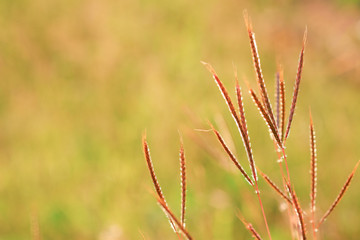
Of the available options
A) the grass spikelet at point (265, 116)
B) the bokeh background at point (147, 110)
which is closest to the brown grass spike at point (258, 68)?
the grass spikelet at point (265, 116)

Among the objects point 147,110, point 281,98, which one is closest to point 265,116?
point 281,98

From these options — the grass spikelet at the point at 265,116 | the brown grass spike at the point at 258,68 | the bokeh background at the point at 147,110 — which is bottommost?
the bokeh background at the point at 147,110

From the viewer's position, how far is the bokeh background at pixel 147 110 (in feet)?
7.21

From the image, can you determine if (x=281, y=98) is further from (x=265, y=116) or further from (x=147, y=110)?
(x=147, y=110)

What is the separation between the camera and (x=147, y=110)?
2977 millimetres

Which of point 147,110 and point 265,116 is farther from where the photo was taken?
point 147,110

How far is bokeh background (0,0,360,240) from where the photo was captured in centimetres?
220

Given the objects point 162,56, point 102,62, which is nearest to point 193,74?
point 162,56

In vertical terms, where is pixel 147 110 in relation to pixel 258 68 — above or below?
below

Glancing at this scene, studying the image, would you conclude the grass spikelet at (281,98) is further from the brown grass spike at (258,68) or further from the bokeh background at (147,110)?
the bokeh background at (147,110)

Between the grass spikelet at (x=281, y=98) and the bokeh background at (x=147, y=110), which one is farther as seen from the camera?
the bokeh background at (x=147, y=110)

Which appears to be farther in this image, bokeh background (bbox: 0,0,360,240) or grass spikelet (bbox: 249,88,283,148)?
bokeh background (bbox: 0,0,360,240)

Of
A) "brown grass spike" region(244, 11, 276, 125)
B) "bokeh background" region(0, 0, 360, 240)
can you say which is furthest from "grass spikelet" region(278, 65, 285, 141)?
"bokeh background" region(0, 0, 360, 240)

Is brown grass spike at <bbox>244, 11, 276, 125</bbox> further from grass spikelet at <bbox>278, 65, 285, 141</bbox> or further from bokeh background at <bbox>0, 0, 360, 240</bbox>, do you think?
bokeh background at <bbox>0, 0, 360, 240</bbox>
